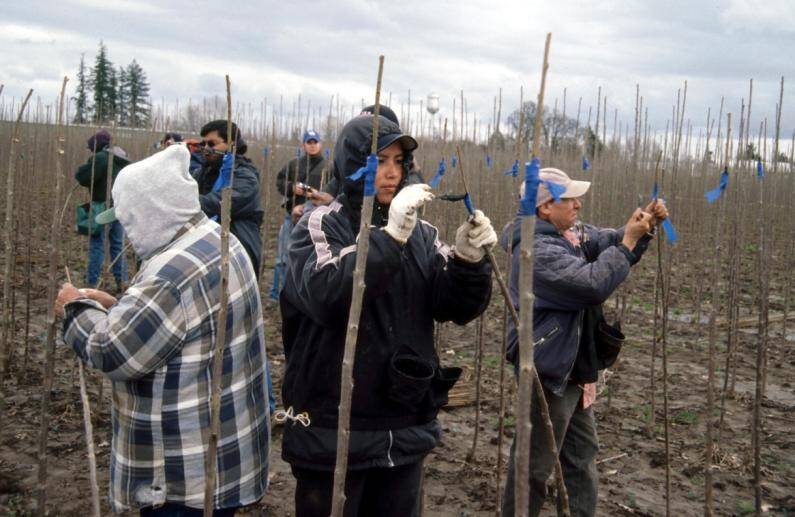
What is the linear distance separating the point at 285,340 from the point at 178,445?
41 centimetres

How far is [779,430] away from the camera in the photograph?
12.9 feet

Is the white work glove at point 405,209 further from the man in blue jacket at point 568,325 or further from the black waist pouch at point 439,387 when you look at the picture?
the man in blue jacket at point 568,325

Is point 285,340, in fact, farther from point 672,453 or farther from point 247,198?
point 672,453

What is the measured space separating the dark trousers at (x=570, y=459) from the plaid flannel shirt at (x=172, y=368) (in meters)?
1.05

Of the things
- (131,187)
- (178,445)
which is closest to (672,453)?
(178,445)

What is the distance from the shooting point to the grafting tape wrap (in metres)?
1.02

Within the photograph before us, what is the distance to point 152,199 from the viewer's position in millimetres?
1560

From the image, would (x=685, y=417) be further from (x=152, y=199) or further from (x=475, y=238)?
(x=152, y=199)

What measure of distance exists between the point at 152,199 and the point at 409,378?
2.51 ft

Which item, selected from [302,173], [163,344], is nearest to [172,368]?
[163,344]

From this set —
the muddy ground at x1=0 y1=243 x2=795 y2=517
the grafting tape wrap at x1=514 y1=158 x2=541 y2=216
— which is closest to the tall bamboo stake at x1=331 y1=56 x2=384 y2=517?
the grafting tape wrap at x1=514 y1=158 x2=541 y2=216

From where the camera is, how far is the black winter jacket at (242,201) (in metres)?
3.46

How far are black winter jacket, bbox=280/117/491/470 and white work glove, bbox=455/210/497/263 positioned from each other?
0.03 metres

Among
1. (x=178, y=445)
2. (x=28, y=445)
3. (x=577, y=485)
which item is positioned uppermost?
(x=178, y=445)
